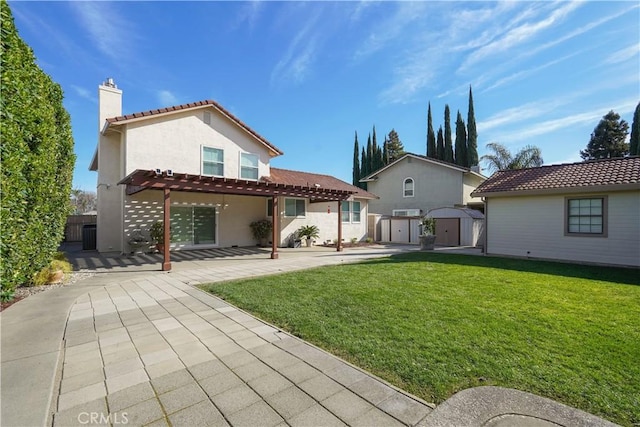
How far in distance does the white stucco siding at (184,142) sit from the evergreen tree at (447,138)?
28992 mm

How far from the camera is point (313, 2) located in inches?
343

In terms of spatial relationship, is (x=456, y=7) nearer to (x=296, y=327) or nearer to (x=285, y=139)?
(x=296, y=327)

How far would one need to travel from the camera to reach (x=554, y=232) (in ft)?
35.6

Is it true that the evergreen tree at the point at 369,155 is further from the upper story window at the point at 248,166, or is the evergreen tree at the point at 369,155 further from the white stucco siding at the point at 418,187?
the upper story window at the point at 248,166

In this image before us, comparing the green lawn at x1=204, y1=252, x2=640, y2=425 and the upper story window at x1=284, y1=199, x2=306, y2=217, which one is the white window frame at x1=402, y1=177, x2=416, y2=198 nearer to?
the upper story window at x1=284, y1=199, x2=306, y2=217

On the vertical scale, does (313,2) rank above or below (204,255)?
above

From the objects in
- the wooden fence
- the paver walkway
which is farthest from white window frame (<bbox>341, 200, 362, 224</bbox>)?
the wooden fence

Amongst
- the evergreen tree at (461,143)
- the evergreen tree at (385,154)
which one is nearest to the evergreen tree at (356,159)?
the evergreen tree at (385,154)

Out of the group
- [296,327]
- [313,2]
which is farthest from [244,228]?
[296,327]

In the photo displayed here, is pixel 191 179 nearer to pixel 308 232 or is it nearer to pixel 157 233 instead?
pixel 157 233

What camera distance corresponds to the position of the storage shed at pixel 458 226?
1683 centimetres

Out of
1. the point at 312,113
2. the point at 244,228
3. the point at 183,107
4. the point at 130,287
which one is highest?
the point at 312,113

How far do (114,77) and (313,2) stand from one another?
10062 mm

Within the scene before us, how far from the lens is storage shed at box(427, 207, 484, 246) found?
16828mm
